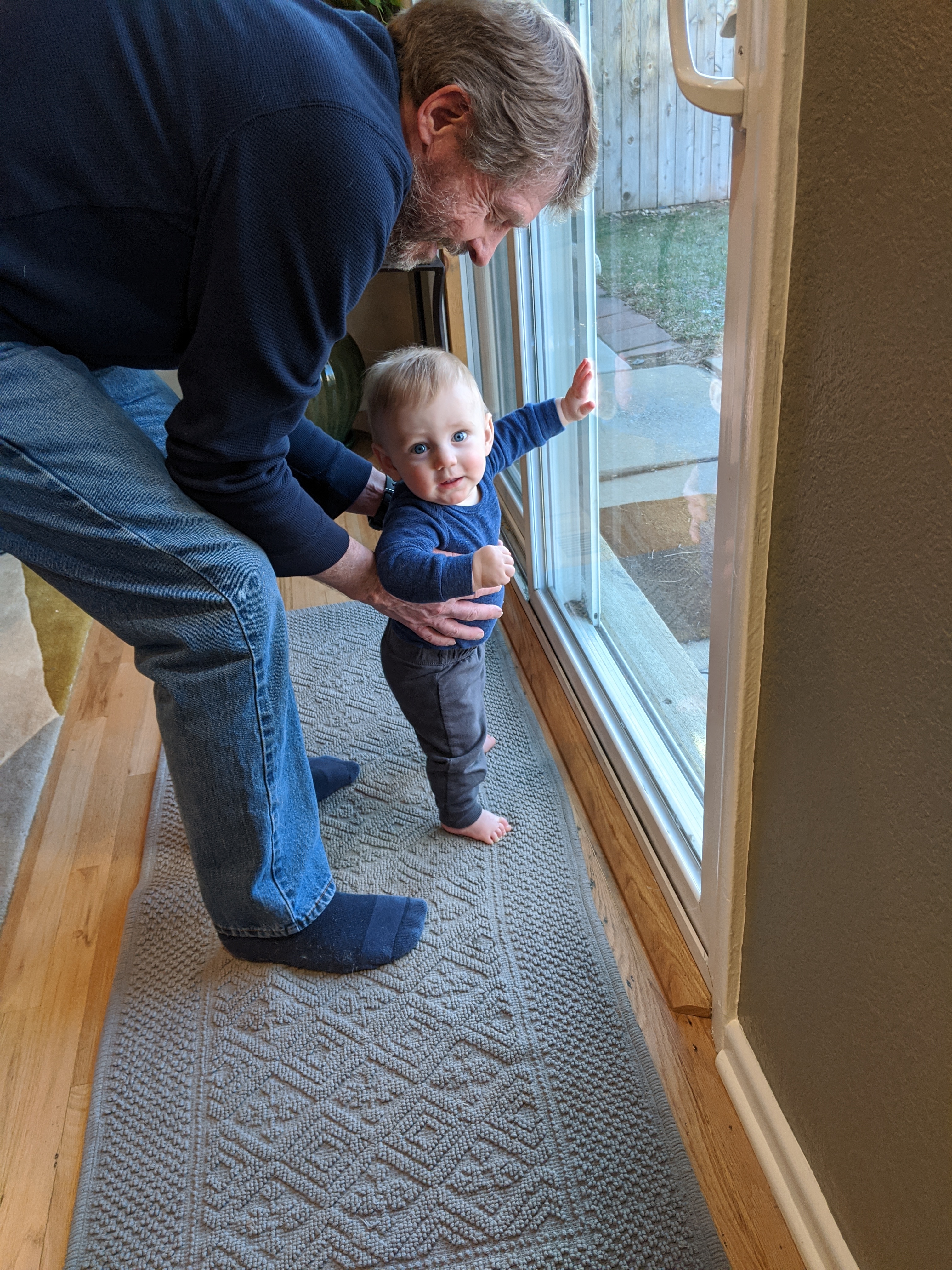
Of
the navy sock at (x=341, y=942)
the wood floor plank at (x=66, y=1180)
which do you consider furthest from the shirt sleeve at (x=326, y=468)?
the wood floor plank at (x=66, y=1180)

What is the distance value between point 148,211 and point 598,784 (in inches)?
41.0

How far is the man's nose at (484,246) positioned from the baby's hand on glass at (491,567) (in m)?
0.31

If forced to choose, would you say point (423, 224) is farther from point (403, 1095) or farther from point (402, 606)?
point (403, 1095)

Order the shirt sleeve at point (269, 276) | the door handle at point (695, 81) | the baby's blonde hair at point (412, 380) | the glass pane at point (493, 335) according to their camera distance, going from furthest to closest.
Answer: the glass pane at point (493, 335) → the baby's blonde hair at point (412, 380) → the shirt sleeve at point (269, 276) → the door handle at point (695, 81)

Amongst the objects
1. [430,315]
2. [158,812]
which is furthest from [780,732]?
[430,315]

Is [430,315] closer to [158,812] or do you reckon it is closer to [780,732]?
[158,812]

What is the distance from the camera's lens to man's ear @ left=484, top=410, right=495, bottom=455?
123cm

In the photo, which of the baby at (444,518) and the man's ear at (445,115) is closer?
the man's ear at (445,115)

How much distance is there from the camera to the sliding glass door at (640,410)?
1069 millimetres

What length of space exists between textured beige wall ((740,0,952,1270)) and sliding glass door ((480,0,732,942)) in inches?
10.7

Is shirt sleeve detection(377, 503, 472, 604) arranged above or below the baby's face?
below

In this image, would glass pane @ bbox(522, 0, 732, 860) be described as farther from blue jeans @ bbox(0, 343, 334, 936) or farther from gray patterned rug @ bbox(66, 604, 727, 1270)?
blue jeans @ bbox(0, 343, 334, 936)

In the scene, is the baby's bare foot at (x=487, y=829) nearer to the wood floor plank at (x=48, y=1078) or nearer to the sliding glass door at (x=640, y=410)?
the sliding glass door at (x=640, y=410)

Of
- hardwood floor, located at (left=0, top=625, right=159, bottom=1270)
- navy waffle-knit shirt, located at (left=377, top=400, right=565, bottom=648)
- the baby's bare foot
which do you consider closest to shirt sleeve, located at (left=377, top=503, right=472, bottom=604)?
navy waffle-knit shirt, located at (left=377, top=400, right=565, bottom=648)
